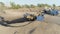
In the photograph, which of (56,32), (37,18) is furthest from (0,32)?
(37,18)

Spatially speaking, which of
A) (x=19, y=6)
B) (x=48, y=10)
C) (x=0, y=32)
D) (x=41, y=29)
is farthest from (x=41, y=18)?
(x=19, y=6)

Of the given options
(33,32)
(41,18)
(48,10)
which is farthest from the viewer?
(48,10)

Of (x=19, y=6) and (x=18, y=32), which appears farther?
(x=19, y=6)

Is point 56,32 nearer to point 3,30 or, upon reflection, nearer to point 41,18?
point 3,30

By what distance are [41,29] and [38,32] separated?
864mm

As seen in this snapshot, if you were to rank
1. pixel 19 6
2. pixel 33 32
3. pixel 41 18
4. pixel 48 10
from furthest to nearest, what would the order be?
pixel 19 6 < pixel 48 10 < pixel 41 18 < pixel 33 32

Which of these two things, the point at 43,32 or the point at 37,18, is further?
the point at 37,18

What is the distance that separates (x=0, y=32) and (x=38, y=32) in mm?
2581

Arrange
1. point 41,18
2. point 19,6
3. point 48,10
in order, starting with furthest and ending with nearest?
point 19,6 < point 48,10 < point 41,18

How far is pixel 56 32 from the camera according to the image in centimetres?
1548

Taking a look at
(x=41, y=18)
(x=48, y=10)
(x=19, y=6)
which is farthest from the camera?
(x=19, y=6)

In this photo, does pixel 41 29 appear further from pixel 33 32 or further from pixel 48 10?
pixel 48 10

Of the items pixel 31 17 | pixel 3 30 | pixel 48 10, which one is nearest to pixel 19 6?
pixel 48 10

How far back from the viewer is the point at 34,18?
22.4m
